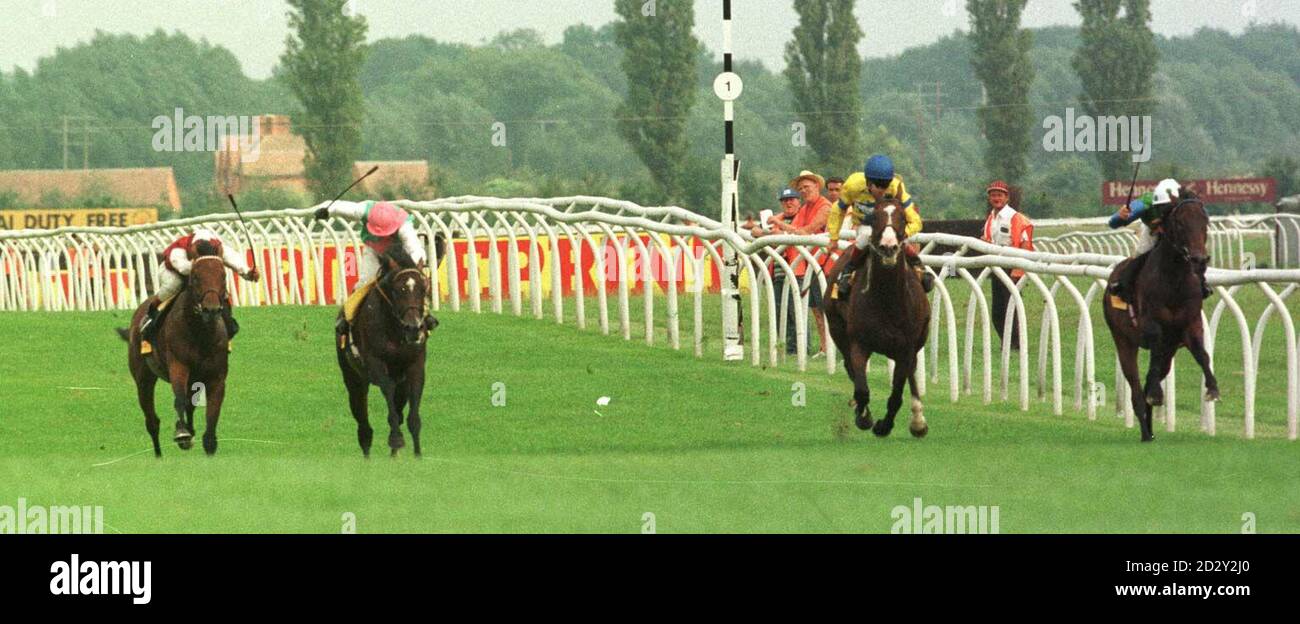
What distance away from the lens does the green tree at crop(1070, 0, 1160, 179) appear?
56938 mm

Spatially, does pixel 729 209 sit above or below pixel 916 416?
above

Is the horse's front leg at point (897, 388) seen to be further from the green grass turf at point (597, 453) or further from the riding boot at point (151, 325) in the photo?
the riding boot at point (151, 325)

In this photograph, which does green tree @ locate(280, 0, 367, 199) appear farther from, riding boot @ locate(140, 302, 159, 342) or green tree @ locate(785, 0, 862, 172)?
riding boot @ locate(140, 302, 159, 342)

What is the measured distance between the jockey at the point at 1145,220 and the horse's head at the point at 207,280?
456cm

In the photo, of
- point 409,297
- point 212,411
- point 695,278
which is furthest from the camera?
point 695,278

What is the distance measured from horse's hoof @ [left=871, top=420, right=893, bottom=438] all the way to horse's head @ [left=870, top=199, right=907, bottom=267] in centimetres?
108

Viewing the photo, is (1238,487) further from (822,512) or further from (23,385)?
(23,385)

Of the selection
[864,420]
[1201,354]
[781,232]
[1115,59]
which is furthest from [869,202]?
[1115,59]

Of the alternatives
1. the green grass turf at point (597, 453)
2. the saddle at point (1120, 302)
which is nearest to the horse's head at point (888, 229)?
the green grass turf at point (597, 453)

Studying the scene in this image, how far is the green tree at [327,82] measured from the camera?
173 feet

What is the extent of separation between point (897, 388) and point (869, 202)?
3.30 ft

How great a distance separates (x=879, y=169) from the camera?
10312 millimetres

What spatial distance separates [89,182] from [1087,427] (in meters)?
73.4

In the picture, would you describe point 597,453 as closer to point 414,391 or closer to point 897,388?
point 414,391
